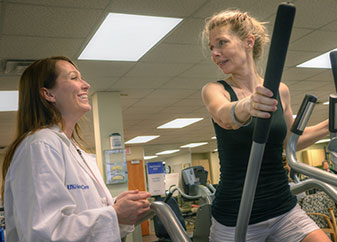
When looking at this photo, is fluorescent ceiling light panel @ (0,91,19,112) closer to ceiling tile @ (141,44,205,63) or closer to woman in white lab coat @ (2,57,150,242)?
ceiling tile @ (141,44,205,63)

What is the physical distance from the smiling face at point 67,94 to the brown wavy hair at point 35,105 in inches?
0.6

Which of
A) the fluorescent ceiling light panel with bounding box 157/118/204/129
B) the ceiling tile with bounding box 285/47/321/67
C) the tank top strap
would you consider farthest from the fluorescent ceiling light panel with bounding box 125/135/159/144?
the tank top strap

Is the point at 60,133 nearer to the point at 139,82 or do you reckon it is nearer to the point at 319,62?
the point at 139,82

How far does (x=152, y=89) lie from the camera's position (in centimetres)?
572

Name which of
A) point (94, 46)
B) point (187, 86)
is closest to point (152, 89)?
point (187, 86)

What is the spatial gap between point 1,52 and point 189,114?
15.5 ft

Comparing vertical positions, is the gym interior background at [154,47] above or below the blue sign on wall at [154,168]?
above

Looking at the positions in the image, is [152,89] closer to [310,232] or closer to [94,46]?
[94,46]

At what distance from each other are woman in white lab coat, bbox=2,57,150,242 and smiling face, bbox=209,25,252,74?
0.50 m

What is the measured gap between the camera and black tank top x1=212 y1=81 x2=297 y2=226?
4.05ft

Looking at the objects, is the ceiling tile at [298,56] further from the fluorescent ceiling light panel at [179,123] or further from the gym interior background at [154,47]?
the fluorescent ceiling light panel at [179,123]

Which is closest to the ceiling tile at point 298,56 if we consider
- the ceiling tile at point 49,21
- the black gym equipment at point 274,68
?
the ceiling tile at point 49,21

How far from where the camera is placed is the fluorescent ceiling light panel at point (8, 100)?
5.22 meters

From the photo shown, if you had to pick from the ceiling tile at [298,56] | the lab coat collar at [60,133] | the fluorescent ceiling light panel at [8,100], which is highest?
the ceiling tile at [298,56]
